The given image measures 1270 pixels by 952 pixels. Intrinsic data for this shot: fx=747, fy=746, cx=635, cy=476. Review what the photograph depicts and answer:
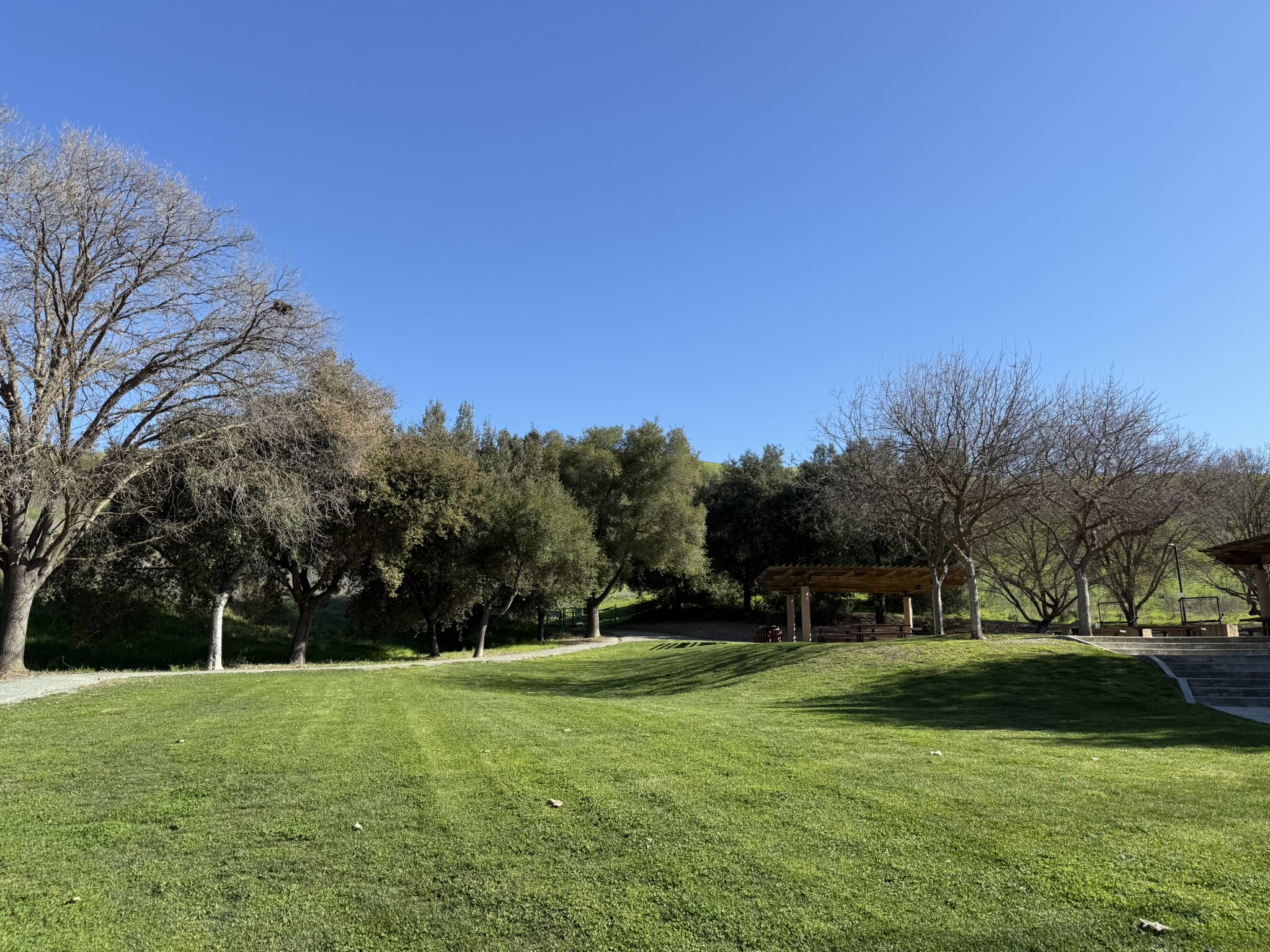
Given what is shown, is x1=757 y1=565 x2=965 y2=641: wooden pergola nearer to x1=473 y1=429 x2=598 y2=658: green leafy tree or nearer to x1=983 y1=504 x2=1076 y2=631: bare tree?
x1=983 y1=504 x2=1076 y2=631: bare tree

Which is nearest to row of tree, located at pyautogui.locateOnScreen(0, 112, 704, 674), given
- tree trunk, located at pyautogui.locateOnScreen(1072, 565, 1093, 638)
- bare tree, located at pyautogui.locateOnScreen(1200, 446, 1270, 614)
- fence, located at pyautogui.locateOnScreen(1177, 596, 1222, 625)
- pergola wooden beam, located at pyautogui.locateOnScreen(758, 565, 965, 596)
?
pergola wooden beam, located at pyautogui.locateOnScreen(758, 565, 965, 596)

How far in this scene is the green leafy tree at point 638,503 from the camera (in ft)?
123

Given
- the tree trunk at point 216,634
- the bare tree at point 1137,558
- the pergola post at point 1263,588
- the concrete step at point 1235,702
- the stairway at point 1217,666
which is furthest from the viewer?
the bare tree at point 1137,558

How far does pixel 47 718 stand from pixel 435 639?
766 inches

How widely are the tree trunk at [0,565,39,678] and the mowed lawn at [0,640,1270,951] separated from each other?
9515 millimetres

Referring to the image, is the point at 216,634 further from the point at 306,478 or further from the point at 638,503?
the point at 638,503

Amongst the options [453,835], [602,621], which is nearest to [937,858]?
[453,835]

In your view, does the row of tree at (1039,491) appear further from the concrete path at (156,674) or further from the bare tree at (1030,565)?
the concrete path at (156,674)

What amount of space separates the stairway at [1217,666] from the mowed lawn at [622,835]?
484 centimetres

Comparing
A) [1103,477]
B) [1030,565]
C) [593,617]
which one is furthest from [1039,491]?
[593,617]

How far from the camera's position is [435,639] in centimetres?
2822

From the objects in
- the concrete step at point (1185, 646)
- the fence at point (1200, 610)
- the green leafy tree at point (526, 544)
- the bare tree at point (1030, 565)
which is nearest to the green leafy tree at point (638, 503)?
the green leafy tree at point (526, 544)

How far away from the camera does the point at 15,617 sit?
16328 mm

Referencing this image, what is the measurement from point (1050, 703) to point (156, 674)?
17.8m
